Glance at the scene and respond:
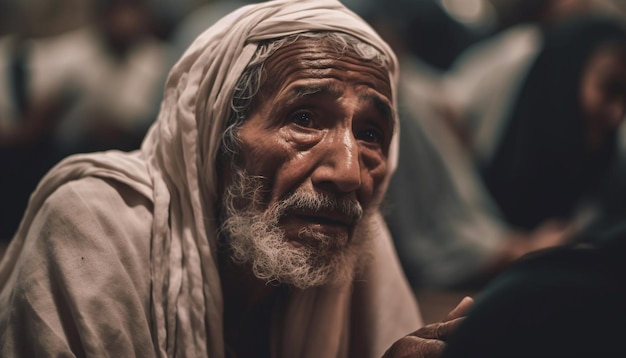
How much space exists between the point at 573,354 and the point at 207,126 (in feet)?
3.50

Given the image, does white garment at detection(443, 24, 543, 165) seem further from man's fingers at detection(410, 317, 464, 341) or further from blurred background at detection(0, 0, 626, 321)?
man's fingers at detection(410, 317, 464, 341)

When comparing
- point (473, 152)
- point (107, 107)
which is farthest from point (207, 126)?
point (473, 152)

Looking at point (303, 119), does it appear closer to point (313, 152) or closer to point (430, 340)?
point (313, 152)

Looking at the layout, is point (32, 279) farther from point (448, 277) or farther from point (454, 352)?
point (448, 277)

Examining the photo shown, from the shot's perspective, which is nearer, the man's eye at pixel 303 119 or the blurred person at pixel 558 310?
the blurred person at pixel 558 310

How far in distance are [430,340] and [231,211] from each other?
570 millimetres

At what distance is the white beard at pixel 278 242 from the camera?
5.34ft

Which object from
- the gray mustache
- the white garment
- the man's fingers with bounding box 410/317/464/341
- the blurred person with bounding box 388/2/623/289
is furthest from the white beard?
the white garment

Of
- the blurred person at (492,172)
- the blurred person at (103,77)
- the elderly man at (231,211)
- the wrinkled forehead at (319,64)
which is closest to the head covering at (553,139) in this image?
the blurred person at (492,172)

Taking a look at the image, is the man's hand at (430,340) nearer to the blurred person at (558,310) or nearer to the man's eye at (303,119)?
the blurred person at (558,310)

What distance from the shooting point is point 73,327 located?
150 cm

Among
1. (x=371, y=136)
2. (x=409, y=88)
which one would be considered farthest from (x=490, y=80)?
(x=371, y=136)

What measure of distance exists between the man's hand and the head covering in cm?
161

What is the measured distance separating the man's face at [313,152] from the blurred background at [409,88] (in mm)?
1335
